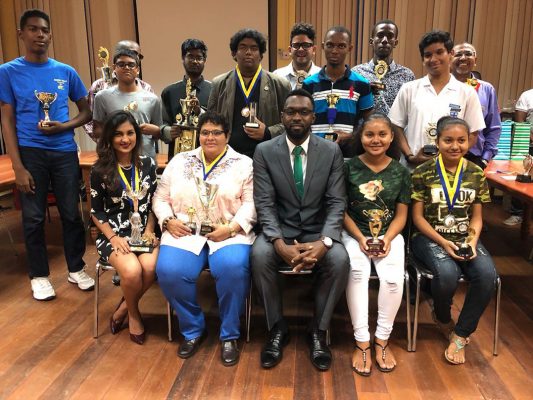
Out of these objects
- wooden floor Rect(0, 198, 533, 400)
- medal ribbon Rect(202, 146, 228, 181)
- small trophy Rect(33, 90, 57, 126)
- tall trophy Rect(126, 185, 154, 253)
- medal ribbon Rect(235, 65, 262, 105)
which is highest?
medal ribbon Rect(235, 65, 262, 105)

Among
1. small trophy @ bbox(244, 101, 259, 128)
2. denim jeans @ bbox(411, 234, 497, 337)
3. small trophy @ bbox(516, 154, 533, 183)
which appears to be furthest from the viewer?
small trophy @ bbox(516, 154, 533, 183)

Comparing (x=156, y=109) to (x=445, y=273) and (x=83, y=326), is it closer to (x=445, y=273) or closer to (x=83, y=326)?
(x=83, y=326)

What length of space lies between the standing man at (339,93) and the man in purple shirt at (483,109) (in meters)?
0.91

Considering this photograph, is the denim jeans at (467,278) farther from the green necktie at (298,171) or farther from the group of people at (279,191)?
the green necktie at (298,171)

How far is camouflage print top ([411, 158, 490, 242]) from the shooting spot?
8.82 feet

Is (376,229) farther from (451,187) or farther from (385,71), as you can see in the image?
(385,71)

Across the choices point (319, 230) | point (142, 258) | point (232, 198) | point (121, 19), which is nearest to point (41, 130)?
point (142, 258)

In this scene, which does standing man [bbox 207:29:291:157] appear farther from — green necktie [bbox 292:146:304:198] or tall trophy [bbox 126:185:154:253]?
tall trophy [bbox 126:185:154:253]

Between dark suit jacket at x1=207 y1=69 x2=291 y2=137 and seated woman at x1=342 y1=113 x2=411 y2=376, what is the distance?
644 mm

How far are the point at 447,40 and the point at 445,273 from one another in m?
1.57

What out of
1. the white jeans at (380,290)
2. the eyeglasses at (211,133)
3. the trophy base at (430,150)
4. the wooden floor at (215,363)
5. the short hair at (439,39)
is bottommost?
the wooden floor at (215,363)

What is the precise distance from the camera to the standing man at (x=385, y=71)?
11.5 feet

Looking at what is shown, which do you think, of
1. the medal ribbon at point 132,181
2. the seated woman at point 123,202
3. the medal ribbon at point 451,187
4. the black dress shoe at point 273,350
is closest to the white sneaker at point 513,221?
the medal ribbon at point 451,187

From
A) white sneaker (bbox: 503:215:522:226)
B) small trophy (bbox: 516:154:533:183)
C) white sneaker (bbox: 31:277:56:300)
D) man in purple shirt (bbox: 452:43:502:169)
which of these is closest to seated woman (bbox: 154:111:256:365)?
white sneaker (bbox: 31:277:56:300)
